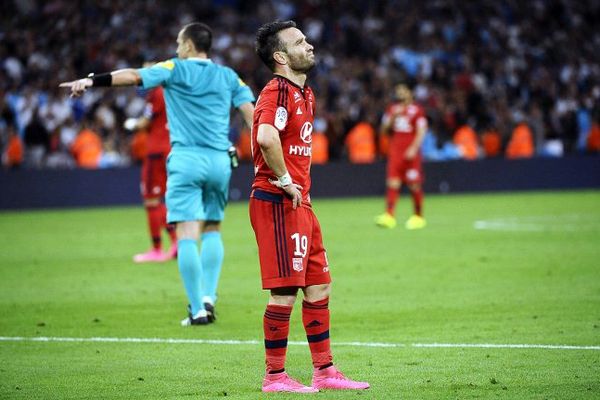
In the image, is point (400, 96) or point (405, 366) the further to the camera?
point (400, 96)

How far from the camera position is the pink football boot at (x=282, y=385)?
6.88 meters

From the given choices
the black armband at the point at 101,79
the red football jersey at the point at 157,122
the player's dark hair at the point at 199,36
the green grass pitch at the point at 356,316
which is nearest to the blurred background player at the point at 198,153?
the player's dark hair at the point at 199,36

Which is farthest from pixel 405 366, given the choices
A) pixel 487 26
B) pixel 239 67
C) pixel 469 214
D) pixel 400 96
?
pixel 487 26

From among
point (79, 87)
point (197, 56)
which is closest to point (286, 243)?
point (79, 87)

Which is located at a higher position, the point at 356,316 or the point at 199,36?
the point at 199,36

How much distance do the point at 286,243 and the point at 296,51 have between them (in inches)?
45.7

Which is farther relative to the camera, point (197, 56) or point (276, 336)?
point (197, 56)

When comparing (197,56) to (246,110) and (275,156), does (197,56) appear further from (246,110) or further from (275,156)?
(275,156)

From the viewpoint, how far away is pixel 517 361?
7.70 meters

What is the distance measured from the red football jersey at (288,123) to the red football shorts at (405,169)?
1289 centimetres

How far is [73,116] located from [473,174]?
10.2 metres

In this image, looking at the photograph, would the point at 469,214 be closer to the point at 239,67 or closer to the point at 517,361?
the point at 239,67

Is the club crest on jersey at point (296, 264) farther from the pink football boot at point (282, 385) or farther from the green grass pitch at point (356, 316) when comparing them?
the green grass pitch at point (356, 316)

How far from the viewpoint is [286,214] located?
702cm
